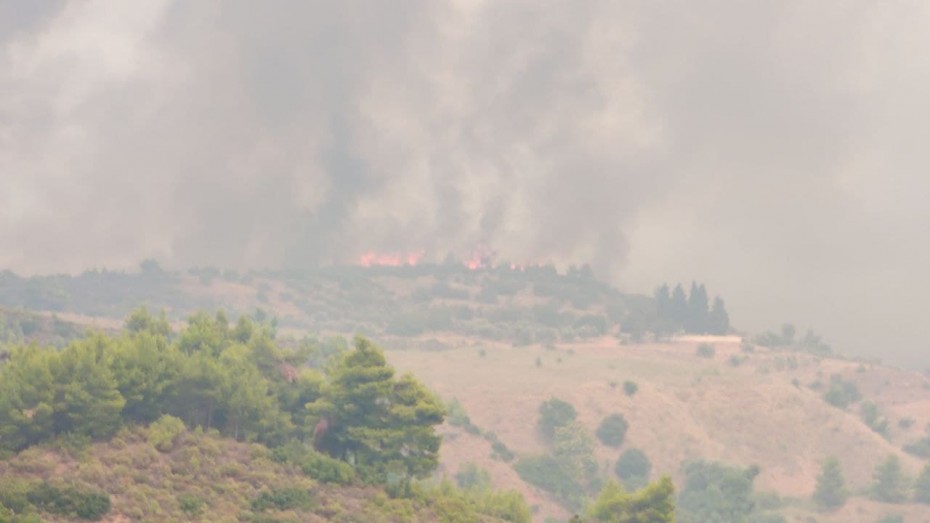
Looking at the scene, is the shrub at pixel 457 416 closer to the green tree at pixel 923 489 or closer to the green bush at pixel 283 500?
the green tree at pixel 923 489

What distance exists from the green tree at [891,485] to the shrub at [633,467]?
28976 millimetres

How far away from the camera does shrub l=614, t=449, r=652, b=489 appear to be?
182 m

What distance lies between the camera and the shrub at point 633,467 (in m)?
182

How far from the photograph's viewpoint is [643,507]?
97562 mm

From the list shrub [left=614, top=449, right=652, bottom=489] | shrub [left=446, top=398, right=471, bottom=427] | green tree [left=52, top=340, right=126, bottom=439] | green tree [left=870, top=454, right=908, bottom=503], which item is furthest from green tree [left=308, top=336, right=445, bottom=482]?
green tree [left=870, top=454, right=908, bottom=503]

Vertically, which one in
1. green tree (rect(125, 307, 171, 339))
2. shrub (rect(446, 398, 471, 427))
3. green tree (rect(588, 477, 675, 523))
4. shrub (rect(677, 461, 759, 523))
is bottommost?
shrub (rect(677, 461, 759, 523))

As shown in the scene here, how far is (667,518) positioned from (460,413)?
286 ft

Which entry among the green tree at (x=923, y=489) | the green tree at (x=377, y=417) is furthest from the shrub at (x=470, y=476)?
the green tree at (x=377, y=417)

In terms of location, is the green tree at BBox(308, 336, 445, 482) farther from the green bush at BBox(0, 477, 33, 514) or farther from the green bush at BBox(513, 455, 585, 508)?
the green bush at BBox(513, 455, 585, 508)

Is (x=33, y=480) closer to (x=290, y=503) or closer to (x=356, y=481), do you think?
(x=290, y=503)

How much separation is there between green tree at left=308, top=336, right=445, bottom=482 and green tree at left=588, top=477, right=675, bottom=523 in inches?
602

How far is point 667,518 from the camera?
9612 centimetres

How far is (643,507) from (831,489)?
9075 centimetres

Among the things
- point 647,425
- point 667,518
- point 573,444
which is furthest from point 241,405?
point 647,425
